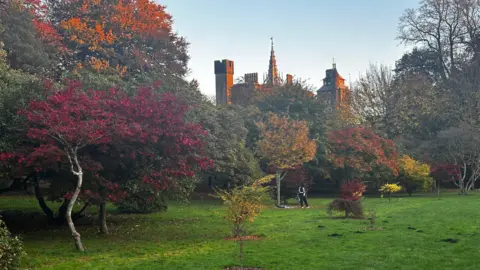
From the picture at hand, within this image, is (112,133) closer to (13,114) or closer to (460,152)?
(13,114)

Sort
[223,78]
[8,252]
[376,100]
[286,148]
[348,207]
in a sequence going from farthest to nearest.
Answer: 1. [223,78]
2. [376,100]
3. [286,148]
4. [348,207]
5. [8,252]

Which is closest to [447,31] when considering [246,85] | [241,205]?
[246,85]

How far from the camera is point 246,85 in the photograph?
61.9m

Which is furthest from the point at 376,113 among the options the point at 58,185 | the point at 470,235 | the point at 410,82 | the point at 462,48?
the point at 58,185

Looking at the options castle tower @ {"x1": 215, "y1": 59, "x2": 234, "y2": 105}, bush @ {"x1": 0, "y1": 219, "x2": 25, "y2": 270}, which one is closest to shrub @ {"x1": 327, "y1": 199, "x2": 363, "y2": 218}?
bush @ {"x1": 0, "y1": 219, "x2": 25, "y2": 270}

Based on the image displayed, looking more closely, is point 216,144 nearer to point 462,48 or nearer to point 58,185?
point 58,185

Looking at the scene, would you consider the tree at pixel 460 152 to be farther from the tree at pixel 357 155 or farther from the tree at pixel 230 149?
the tree at pixel 230 149

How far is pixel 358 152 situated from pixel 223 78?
4063 cm

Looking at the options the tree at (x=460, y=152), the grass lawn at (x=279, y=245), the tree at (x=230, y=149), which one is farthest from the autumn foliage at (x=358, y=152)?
the grass lawn at (x=279, y=245)

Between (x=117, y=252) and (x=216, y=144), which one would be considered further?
(x=216, y=144)

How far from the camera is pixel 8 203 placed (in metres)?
24.2

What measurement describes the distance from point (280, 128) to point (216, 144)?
194 inches

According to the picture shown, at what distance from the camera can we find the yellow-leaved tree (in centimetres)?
3453

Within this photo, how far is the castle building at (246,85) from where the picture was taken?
52.7 metres
